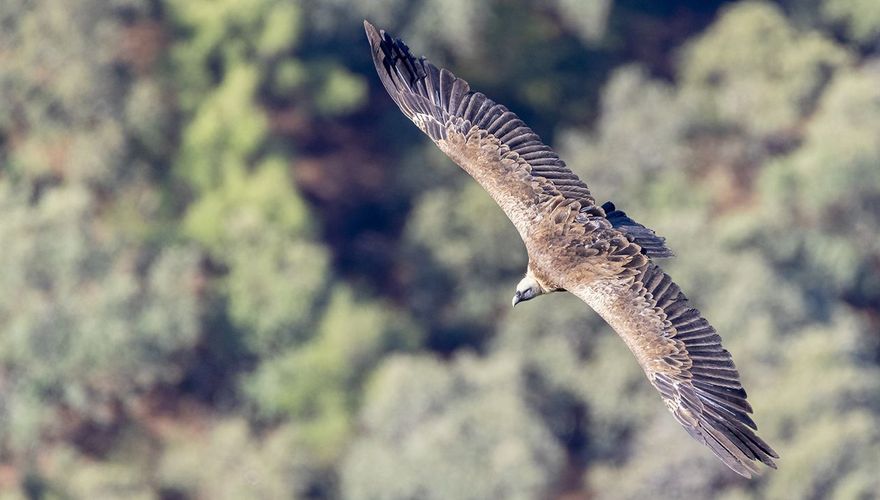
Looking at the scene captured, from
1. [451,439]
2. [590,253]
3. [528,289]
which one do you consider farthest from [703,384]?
[451,439]

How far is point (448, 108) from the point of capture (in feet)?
74.8

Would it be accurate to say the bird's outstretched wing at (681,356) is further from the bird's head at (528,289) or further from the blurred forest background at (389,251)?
→ the blurred forest background at (389,251)

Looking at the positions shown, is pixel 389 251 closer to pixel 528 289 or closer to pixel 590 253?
pixel 528 289

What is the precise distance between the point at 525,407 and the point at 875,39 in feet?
70.0

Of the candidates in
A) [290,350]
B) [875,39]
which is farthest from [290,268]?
[875,39]

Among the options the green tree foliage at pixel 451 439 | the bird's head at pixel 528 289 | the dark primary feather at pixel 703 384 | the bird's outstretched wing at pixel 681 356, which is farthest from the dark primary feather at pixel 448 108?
the green tree foliage at pixel 451 439

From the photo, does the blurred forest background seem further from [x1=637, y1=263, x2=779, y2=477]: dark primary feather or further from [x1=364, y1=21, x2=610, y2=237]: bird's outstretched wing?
[x1=637, y1=263, x2=779, y2=477]: dark primary feather

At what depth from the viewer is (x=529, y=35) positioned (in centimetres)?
5959

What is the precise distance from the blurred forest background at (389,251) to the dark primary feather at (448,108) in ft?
73.5

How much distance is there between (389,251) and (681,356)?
38.1 metres

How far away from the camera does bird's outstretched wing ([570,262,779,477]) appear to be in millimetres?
19609

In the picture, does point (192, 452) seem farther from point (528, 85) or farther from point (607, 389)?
point (528, 85)

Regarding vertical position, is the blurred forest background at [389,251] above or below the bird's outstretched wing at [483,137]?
above

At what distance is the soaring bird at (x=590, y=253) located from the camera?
19875 millimetres
